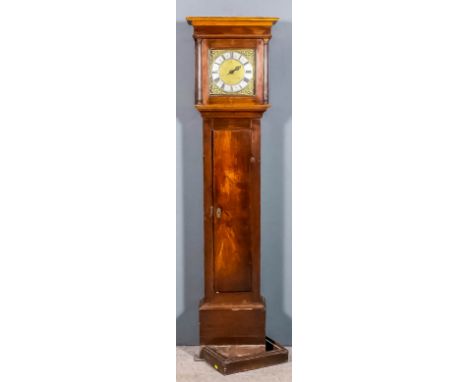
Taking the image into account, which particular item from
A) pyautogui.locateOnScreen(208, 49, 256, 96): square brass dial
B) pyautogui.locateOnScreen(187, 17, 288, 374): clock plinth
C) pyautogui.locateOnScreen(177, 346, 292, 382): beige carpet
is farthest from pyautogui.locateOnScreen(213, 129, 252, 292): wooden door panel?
pyautogui.locateOnScreen(177, 346, 292, 382): beige carpet

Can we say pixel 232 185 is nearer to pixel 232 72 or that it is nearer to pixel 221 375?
pixel 232 72

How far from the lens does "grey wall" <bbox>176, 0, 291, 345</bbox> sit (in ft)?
8.87

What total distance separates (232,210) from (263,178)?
297 millimetres

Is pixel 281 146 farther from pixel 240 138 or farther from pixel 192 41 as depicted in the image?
pixel 192 41

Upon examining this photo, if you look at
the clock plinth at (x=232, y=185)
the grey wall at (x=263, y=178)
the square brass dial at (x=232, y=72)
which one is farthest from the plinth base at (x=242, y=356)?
the square brass dial at (x=232, y=72)

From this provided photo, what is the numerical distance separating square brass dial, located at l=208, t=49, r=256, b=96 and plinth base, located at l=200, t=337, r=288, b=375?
1.19 metres

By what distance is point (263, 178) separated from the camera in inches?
110

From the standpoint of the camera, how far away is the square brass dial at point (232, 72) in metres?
2.49

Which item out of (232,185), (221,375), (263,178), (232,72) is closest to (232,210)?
(232,185)

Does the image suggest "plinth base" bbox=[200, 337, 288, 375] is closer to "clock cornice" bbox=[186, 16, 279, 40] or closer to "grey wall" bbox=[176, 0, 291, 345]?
"grey wall" bbox=[176, 0, 291, 345]

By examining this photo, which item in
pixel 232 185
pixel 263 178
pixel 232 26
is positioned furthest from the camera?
pixel 263 178

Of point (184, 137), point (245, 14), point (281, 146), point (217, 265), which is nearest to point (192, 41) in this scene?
point (245, 14)

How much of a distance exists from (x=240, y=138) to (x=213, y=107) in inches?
7.6

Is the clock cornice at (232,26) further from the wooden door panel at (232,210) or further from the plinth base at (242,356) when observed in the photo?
the plinth base at (242,356)
